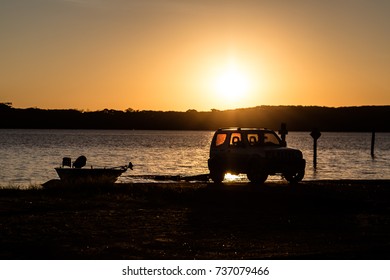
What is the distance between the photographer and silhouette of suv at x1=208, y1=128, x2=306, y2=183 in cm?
2808

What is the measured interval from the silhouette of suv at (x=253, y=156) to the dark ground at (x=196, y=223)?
5.01 feet

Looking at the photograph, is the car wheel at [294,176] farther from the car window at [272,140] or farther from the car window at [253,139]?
the car window at [253,139]

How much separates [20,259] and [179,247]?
3207 millimetres

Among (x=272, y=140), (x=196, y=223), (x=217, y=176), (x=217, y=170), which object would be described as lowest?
(x=196, y=223)

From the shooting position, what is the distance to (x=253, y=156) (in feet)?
93.0

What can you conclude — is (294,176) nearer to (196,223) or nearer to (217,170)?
(217,170)

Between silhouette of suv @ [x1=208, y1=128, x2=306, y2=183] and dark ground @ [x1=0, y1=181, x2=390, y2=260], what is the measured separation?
5.01 ft

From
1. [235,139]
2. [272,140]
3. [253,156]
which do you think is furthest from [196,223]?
[272,140]

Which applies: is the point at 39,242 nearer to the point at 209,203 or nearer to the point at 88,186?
the point at 209,203

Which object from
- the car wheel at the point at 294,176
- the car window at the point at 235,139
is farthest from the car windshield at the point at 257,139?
the car wheel at the point at 294,176

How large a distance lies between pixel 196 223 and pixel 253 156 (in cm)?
1121

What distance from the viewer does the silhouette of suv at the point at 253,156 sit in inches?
1105
